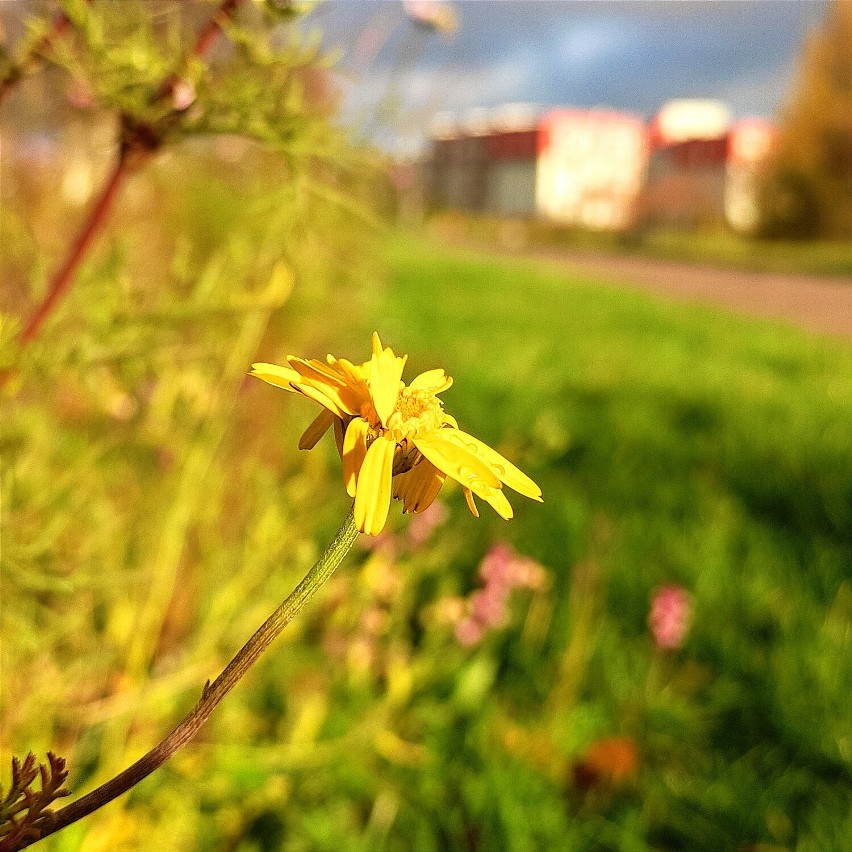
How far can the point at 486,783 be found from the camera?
3.74ft

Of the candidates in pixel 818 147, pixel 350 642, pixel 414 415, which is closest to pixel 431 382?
pixel 414 415

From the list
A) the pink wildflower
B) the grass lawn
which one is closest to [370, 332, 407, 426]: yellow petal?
the grass lawn

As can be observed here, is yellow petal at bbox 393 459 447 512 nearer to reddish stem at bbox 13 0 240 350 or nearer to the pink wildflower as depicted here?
reddish stem at bbox 13 0 240 350

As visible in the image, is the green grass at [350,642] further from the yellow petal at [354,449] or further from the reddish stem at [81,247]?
the yellow petal at [354,449]

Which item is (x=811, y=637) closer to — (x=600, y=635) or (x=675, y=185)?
(x=600, y=635)

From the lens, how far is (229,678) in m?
0.32

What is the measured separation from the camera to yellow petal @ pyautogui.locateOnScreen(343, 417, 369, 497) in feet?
1.04

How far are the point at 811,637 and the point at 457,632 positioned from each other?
24.8 inches

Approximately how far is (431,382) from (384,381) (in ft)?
0.17

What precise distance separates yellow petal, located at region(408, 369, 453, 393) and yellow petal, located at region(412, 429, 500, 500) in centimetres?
4

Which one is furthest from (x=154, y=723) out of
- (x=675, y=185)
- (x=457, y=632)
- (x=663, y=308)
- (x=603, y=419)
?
(x=675, y=185)

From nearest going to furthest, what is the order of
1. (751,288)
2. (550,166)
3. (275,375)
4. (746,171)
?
(275,375) → (751,288) → (746,171) → (550,166)

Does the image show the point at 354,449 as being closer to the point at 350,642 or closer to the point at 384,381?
the point at 384,381

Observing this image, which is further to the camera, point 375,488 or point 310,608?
point 310,608
